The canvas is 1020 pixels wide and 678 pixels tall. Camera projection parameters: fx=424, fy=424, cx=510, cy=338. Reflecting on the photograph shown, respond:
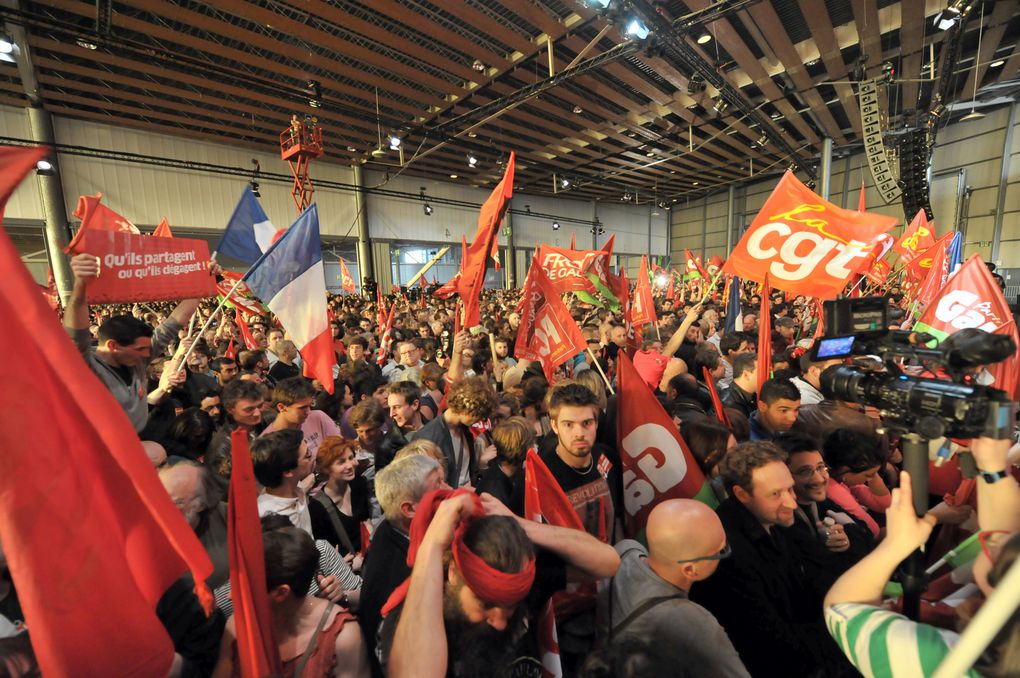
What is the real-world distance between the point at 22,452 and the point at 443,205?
19.5m

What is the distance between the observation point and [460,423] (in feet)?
8.52

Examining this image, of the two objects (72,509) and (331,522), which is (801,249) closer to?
(331,522)

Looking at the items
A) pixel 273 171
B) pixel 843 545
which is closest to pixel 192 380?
pixel 843 545

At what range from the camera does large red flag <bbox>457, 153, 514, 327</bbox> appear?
344 cm

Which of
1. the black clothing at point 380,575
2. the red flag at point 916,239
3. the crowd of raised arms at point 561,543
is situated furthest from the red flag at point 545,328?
the red flag at point 916,239

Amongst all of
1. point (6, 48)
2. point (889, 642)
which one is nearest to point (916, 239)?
point (889, 642)

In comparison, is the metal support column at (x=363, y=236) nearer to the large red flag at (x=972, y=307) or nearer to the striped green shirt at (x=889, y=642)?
the large red flag at (x=972, y=307)

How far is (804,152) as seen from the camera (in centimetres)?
1642

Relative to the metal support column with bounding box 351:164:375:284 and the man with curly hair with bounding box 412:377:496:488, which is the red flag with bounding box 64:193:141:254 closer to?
the man with curly hair with bounding box 412:377:496:488

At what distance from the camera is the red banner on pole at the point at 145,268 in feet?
7.63

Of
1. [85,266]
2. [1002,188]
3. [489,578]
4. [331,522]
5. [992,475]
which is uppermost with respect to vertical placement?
[1002,188]

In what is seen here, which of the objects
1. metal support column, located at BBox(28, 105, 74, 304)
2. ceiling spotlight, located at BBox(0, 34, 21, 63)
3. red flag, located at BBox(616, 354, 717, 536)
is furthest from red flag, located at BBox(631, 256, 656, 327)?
metal support column, located at BBox(28, 105, 74, 304)

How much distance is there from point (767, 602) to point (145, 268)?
11.6 feet

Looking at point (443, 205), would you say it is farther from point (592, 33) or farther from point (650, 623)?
point (650, 623)
